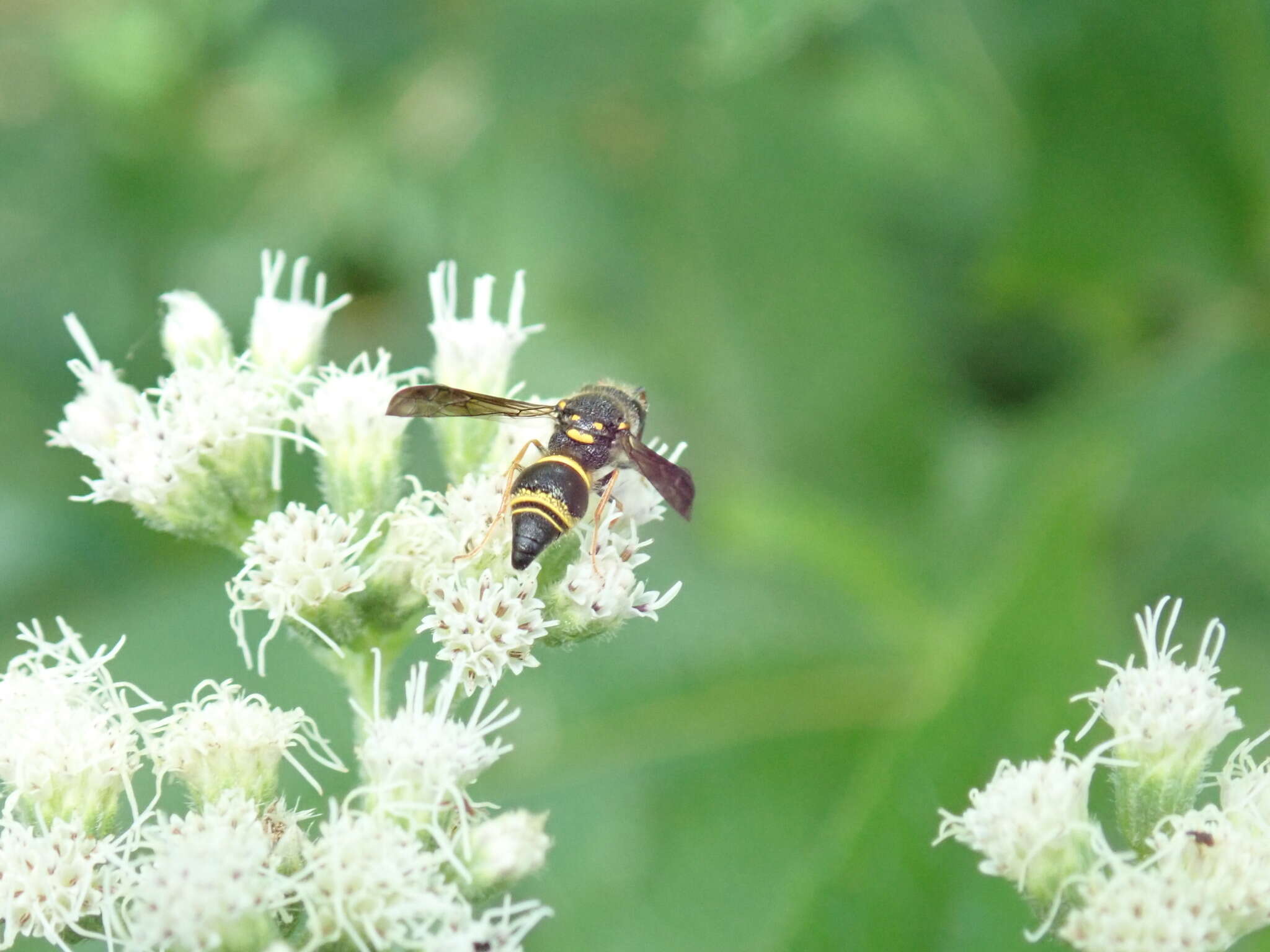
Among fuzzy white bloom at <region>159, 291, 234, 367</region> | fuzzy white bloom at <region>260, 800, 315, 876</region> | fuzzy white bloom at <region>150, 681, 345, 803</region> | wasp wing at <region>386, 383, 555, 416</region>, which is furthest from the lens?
fuzzy white bloom at <region>159, 291, 234, 367</region>

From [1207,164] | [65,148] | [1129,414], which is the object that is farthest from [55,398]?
[1207,164]

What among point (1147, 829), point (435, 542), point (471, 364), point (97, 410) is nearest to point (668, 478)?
point (435, 542)

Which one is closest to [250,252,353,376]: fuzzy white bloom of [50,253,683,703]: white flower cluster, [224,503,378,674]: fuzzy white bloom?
[50,253,683,703]: white flower cluster

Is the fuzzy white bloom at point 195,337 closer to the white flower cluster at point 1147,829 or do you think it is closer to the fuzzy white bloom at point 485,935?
the fuzzy white bloom at point 485,935

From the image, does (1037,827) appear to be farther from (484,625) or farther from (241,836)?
(241,836)

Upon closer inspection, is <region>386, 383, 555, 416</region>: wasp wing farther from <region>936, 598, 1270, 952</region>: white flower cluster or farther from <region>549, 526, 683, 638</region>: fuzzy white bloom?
<region>936, 598, 1270, 952</region>: white flower cluster

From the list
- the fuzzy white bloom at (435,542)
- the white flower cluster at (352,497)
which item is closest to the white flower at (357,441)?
the white flower cluster at (352,497)
